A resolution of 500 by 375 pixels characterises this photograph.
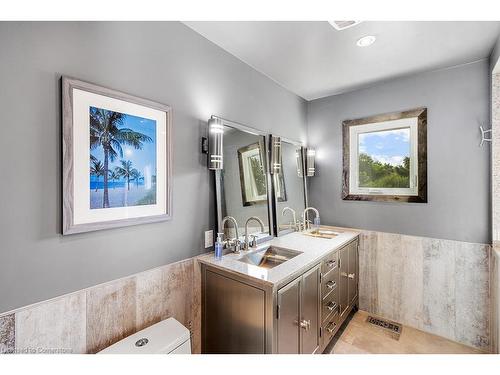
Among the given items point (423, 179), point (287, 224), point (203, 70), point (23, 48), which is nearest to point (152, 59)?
point (203, 70)

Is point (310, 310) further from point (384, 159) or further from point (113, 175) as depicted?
point (384, 159)

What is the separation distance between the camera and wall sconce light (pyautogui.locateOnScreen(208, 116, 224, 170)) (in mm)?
1722

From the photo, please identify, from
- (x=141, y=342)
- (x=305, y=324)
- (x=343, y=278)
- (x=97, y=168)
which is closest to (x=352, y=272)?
(x=343, y=278)

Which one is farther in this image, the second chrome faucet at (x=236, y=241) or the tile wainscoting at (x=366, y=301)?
the second chrome faucet at (x=236, y=241)

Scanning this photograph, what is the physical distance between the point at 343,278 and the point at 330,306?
37 cm

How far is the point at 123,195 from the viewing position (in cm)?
129

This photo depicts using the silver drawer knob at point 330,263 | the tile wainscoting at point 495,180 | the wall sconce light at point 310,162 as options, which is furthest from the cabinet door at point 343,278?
the tile wainscoting at point 495,180

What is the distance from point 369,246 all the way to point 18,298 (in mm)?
2856

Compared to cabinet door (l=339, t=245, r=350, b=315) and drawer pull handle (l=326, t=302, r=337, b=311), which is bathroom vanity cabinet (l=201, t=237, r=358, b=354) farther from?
cabinet door (l=339, t=245, r=350, b=315)

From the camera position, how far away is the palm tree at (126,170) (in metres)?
1.27

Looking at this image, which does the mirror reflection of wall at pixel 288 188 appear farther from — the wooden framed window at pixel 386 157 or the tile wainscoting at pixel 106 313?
the tile wainscoting at pixel 106 313

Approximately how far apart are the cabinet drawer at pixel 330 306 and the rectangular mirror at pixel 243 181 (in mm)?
728
